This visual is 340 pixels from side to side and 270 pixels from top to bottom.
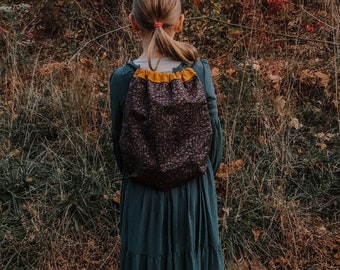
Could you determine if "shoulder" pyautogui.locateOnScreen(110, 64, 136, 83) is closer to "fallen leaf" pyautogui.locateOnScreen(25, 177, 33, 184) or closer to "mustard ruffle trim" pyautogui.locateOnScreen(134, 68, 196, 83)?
"mustard ruffle trim" pyautogui.locateOnScreen(134, 68, 196, 83)

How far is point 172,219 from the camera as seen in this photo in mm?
1983

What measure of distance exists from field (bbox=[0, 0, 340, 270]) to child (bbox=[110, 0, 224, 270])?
3.34 ft

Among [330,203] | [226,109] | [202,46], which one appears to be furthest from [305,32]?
[330,203]

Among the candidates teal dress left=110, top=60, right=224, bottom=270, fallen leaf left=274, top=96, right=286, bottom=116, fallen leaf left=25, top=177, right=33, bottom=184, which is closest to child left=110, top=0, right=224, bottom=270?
teal dress left=110, top=60, right=224, bottom=270

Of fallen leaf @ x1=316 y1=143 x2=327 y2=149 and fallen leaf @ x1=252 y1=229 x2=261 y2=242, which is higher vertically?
fallen leaf @ x1=316 y1=143 x2=327 y2=149

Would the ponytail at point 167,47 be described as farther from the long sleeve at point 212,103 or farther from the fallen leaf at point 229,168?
the fallen leaf at point 229,168

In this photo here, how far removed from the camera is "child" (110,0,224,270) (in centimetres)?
185

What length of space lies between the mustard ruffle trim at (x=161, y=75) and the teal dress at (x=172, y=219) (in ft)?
0.34

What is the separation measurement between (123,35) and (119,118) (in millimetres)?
3234

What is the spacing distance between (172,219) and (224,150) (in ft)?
5.43

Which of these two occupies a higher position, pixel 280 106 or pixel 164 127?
pixel 164 127

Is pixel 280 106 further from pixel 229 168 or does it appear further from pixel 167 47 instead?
pixel 167 47

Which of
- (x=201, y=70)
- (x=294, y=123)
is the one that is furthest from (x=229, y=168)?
(x=201, y=70)

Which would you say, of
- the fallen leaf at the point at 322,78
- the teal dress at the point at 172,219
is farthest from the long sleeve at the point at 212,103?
the fallen leaf at the point at 322,78
